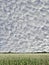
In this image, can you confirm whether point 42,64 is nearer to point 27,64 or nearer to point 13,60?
point 27,64

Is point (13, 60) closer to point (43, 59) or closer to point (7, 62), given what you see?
point (7, 62)

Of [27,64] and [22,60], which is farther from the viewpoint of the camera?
[22,60]

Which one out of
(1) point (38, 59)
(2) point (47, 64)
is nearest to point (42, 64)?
(2) point (47, 64)

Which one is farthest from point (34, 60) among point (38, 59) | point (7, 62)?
point (7, 62)

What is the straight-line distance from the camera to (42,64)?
32.9 ft

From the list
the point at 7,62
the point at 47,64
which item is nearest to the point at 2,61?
the point at 7,62

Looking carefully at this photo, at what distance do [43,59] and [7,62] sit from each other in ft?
4.52

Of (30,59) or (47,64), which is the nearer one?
(47,64)

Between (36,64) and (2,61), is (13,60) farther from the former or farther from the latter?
(36,64)

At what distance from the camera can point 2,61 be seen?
10.7 meters

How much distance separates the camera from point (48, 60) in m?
10.4

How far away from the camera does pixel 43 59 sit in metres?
10.8

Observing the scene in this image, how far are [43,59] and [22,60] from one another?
81cm

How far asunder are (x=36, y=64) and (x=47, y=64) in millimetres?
404
